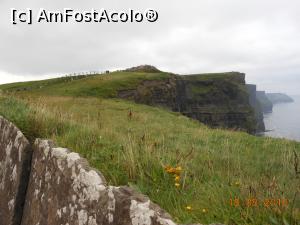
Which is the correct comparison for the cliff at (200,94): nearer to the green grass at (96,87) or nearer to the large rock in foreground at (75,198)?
the green grass at (96,87)

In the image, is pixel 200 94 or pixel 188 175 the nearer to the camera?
pixel 188 175

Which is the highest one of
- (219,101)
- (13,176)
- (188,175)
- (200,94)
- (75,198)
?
(200,94)

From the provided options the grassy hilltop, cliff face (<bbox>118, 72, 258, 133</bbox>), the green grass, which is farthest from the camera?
cliff face (<bbox>118, 72, 258, 133</bbox>)

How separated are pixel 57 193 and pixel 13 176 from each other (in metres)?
1.48

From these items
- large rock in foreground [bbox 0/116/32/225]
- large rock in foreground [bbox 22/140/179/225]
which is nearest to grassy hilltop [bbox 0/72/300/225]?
large rock in foreground [bbox 22/140/179/225]

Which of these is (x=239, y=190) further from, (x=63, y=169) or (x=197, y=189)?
(x=63, y=169)

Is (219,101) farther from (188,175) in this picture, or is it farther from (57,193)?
(57,193)

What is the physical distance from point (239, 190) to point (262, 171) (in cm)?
303

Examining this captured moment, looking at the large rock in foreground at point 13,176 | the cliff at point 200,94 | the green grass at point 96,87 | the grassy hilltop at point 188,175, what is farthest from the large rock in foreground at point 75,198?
the cliff at point 200,94

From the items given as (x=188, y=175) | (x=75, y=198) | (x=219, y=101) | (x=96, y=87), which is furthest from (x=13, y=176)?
(x=219, y=101)

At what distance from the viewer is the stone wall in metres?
3.21

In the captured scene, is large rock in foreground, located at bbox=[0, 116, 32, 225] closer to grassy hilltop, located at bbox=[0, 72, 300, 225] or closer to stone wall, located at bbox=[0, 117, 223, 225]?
stone wall, located at bbox=[0, 117, 223, 225]

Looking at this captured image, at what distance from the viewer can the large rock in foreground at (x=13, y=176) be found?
531 cm

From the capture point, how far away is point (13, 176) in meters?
5.54
